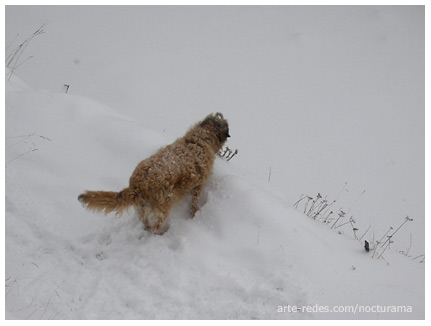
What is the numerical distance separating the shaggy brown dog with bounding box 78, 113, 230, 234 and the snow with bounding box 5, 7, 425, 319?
0.31 m

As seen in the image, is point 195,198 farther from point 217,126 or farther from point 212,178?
point 217,126

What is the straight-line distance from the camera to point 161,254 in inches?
131

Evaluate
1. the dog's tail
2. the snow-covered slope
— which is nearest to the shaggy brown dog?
the dog's tail

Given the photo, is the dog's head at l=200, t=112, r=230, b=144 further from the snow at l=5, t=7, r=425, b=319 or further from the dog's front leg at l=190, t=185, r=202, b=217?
the dog's front leg at l=190, t=185, r=202, b=217

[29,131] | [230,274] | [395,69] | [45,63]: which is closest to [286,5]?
[395,69]

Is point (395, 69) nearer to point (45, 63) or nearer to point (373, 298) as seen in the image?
point (373, 298)

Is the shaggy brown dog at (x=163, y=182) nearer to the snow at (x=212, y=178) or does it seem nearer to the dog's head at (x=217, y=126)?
the dog's head at (x=217, y=126)

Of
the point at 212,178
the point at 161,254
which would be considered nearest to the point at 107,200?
the point at 161,254

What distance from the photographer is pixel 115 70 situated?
25.0ft

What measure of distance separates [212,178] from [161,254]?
3.92ft

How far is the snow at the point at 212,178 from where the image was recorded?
298cm

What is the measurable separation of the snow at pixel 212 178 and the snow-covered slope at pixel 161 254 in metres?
0.01

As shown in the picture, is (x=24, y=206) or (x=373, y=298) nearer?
(x=373, y=298)

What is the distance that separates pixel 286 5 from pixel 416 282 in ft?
33.0
